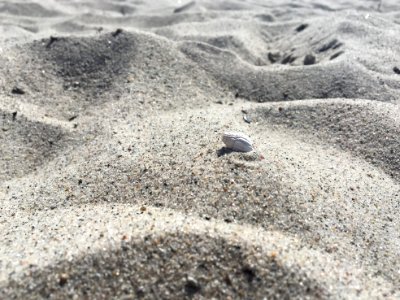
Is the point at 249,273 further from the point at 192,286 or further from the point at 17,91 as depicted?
the point at 17,91

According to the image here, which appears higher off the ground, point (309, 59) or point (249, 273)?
point (309, 59)

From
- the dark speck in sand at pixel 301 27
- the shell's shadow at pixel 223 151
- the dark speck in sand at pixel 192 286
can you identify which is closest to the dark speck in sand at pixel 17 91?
the shell's shadow at pixel 223 151

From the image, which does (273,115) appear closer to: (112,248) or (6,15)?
(112,248)

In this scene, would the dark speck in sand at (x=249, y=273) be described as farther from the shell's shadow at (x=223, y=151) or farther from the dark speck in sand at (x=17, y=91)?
the dark speck in sand at (x=17, y=91)

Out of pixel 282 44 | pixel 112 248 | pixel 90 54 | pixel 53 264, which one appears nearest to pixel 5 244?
pixel 53 264

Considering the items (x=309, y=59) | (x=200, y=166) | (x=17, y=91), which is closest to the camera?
(x=200, y=166)

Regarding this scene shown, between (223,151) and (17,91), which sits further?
(17,91)

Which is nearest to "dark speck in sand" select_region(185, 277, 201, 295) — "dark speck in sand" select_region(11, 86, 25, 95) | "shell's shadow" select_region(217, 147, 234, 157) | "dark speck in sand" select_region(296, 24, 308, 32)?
"shell's shadow" select_region(217, 147, 234, 157)

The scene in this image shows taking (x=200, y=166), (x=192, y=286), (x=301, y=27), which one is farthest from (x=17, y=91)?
(x=301, y=27)
